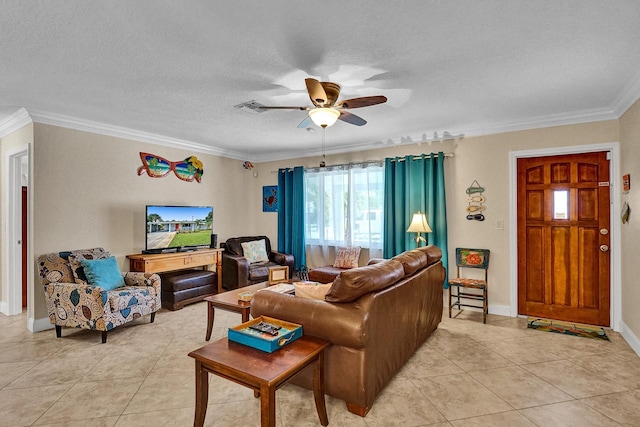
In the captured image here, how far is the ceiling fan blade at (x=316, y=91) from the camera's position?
2.28 m

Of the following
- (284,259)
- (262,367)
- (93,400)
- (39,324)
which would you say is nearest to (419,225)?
(284,259)

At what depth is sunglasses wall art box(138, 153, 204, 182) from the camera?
4820 millimetres

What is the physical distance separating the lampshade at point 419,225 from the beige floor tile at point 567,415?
2427 millimetres

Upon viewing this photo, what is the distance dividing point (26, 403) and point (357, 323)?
7.95 feet

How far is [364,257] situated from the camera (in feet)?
17.6

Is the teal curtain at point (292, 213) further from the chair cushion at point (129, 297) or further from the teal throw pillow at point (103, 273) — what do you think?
the teal throw pillow at point (103, 273)

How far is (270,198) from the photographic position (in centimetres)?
640

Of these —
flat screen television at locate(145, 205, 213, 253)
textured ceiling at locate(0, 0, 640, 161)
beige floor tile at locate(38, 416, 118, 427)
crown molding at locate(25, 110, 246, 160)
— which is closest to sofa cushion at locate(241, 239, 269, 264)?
flat screen television at locate(145, 205, 213, 253)

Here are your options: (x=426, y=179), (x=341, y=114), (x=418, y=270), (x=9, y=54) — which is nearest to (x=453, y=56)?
(x=341, y=114)

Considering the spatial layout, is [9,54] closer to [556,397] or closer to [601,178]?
[556,397]

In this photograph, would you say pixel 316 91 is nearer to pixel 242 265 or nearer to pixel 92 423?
pixel 92 423

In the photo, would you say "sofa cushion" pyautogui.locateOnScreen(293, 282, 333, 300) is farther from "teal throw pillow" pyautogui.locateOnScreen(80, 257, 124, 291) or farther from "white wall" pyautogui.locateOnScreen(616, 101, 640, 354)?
"white wall" pyautogui.locateOnScreen(616, 101, 640, 354)

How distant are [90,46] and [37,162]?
226cm

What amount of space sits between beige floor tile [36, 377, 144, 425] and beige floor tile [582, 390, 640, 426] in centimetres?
327
